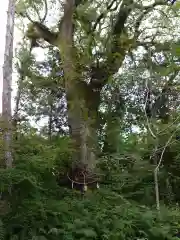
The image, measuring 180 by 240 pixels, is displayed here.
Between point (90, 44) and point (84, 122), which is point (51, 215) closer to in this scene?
point (84, 122)

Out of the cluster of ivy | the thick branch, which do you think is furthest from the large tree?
the cluster of ivy

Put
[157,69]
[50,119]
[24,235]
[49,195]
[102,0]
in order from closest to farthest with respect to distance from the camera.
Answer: [24,235]
[49,195]
[157,69]
[102,0]
[50,119]

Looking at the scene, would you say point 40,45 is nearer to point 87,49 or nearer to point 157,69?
point 87,49

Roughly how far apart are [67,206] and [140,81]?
5.67 m

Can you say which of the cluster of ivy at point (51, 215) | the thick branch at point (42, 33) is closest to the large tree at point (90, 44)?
the thick branch at point (42, 33)

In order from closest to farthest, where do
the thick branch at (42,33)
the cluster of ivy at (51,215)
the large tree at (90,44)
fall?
the cluster of ivy at (51,215), the large tree at (90,44), the thick branch at (42,33)

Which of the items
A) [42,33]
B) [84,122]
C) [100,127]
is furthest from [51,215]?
[42,33]

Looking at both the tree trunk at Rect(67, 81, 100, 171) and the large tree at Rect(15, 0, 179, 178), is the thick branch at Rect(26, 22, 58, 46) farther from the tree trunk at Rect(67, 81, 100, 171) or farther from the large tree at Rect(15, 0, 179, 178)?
the tree trunk at Rect(67, 81, 100, 171)

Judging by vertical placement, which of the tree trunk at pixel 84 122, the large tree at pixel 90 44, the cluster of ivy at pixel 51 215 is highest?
the large tree at pixel 90 44

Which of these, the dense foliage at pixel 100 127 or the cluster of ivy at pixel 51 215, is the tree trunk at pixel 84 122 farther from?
the cluster of ivy at pixel 51 215

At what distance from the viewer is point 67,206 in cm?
493

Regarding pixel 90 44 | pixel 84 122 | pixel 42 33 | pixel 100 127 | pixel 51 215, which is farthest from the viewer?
pixel 100 127

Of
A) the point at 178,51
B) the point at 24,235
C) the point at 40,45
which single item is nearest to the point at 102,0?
the point at 40,45

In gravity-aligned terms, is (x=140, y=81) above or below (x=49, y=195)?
above
